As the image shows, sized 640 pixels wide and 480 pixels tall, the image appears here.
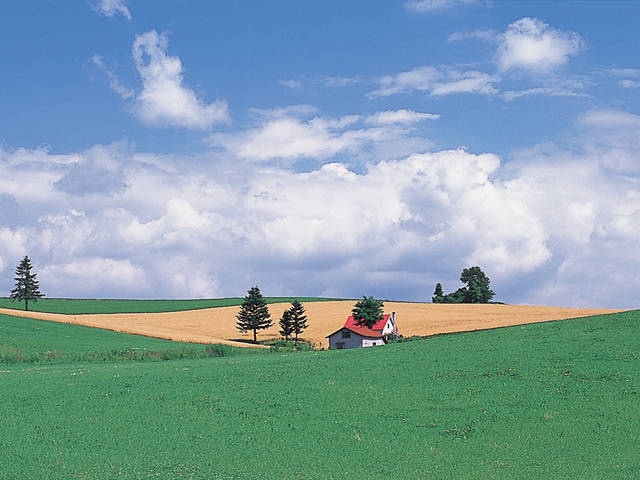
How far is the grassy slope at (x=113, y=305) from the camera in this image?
448 ft

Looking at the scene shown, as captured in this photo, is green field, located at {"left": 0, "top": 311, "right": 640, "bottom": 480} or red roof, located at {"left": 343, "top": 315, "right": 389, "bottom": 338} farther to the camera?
→ red roof, located at {"left": 343, "top": 315, "right": 389, "bottom": 338}

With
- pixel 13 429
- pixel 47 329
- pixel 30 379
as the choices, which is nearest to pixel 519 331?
pixel 30 379

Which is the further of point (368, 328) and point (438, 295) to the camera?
point (438, 295)

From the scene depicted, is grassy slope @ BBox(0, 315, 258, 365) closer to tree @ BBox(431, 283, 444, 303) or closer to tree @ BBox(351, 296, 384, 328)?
tree @ BBox(351, 296, 384, 328)

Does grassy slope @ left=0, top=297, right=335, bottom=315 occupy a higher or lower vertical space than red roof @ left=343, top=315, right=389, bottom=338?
higher

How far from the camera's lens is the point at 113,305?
484ft

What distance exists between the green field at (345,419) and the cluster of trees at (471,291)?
118 metres

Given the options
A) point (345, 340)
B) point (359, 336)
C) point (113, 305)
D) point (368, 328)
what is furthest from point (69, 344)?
point (113, 305)

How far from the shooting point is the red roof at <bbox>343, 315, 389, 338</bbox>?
90.9 meters

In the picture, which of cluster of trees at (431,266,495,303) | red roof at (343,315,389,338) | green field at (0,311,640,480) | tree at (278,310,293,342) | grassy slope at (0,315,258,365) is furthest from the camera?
cluster of trees at (431,266,495,303)

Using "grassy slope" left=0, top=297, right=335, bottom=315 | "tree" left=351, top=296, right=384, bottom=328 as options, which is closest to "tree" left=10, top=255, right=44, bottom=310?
"grassy slope" left=0, top=297, right=335, bottom=315

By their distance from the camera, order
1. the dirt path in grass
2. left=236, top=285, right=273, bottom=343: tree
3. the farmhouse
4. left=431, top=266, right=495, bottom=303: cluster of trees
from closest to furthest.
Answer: the farmhouse → the dirt path in grass → left=236, top=285, right=273, bottom=343: tree → left=431, top=266, right=495, bottom=303: cluster of trees

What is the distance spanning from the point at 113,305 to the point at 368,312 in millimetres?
73102

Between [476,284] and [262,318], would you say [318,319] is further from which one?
[476,284]
